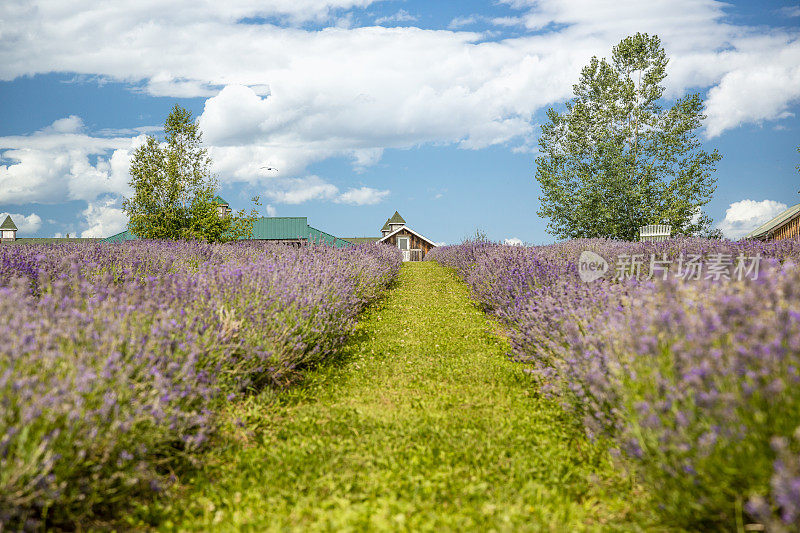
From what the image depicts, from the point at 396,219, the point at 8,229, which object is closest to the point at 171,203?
the point at 396,219

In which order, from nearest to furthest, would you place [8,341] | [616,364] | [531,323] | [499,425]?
[8,341] → [616,364] → [499,425] → [531,323]

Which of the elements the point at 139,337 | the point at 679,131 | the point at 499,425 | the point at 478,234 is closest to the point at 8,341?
the point at 139,337

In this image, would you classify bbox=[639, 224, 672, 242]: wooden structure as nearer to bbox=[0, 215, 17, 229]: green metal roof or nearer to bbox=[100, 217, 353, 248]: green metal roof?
bbox=[100, 217, 353, 248]: green metal roof

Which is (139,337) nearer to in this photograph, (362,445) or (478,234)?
(362,445)

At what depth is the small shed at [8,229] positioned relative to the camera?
6450 centimetres

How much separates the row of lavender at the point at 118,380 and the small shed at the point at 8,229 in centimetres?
7559

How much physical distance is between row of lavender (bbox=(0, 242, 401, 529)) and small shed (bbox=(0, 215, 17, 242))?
75.6 meters

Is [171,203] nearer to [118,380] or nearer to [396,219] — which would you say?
[118,380]

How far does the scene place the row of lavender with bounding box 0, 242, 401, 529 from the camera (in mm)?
2488

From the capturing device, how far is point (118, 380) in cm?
291

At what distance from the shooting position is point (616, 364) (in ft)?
10.1

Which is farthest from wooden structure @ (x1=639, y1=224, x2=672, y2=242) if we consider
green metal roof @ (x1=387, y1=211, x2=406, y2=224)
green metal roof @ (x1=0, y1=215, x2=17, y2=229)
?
green metal roof @ (x1=0, y1=215, x2=17, y2=229)

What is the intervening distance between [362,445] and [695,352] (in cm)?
241

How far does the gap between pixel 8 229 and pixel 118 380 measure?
79.2 meters
